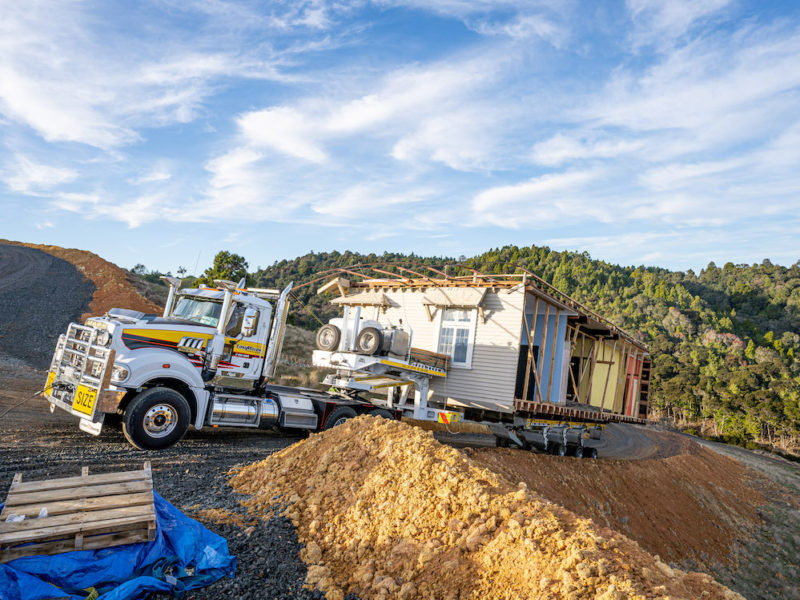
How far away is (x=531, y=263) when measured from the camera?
139875 mm

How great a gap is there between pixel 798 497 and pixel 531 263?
396 ft

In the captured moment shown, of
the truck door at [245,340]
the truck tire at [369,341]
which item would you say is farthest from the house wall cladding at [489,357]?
the truck door at [245,340]

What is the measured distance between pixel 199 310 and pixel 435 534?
7466 mm

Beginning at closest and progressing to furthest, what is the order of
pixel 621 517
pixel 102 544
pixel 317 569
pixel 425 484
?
1. pixel 102 544
2. pixel 317 569
3. pixel 425 484
4. pixel 621 517

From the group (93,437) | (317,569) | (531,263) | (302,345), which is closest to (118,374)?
(93,437)

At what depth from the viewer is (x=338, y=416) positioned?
11680mm

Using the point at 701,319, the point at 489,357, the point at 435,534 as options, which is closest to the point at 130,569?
the point at 435,534

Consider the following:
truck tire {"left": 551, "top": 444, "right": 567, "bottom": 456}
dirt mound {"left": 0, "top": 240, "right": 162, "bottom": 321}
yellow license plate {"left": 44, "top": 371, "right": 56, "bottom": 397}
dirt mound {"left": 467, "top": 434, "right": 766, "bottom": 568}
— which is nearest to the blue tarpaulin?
dirt mound {"left": 467, "top": 434, "right": 766, "bottom": 568}

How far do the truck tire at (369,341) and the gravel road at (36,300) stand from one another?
644 inches

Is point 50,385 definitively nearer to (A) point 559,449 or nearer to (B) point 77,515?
(B) point 77,515

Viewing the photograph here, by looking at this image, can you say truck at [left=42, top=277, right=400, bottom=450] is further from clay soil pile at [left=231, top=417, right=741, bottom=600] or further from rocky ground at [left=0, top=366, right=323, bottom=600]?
clay soil pile at [left=231, top=417, right=741, bottom=600]

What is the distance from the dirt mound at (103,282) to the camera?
30766 millimetres

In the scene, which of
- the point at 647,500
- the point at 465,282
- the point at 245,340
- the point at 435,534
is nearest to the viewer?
the point at 435,534

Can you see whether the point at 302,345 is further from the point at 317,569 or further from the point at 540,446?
the point at 317,569
